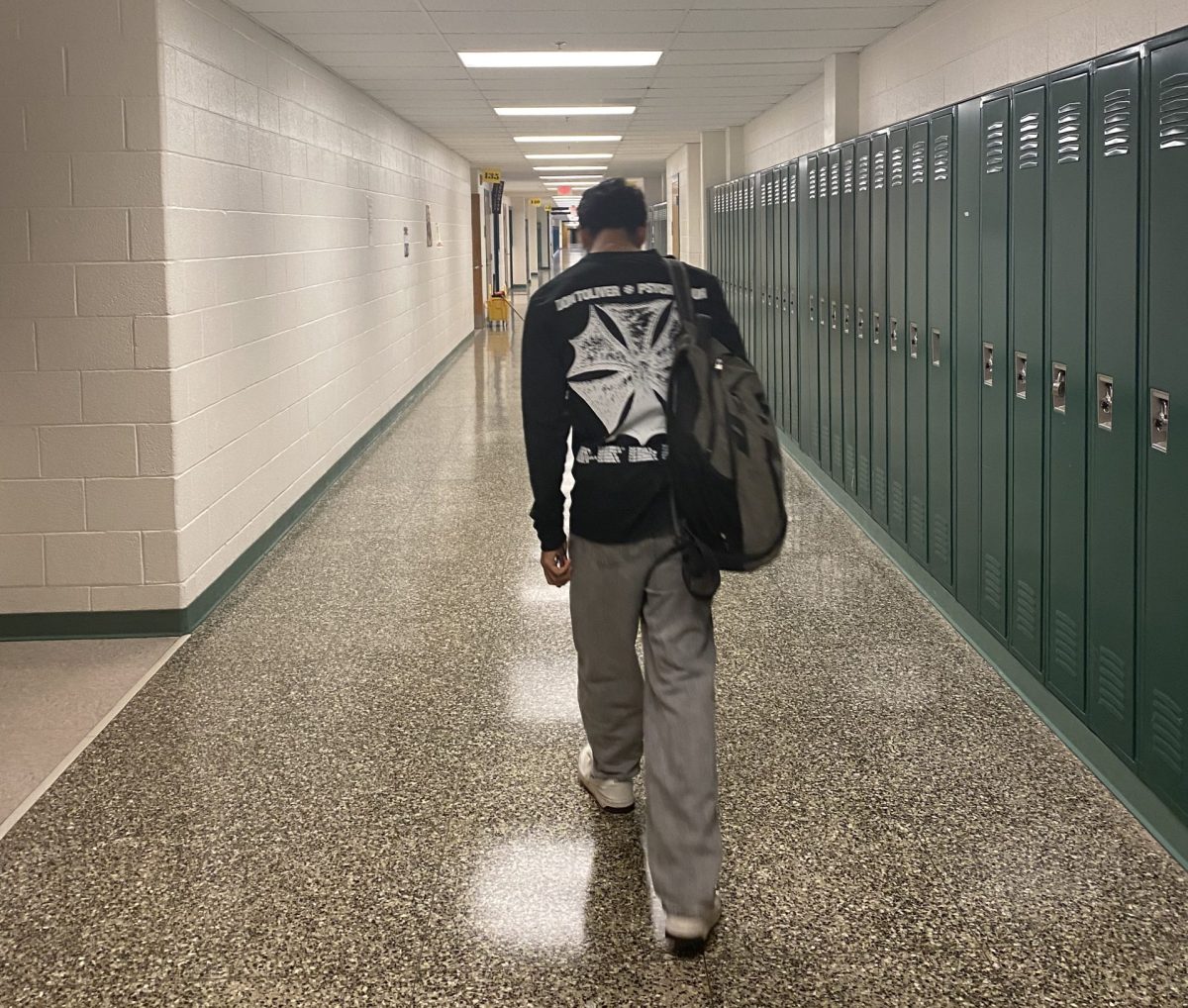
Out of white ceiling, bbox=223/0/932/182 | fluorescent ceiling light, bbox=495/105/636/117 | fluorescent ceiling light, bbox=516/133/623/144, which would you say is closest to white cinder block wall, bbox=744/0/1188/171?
white ceiling, bbox=223/0/932/182

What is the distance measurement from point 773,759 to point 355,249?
20.2ft

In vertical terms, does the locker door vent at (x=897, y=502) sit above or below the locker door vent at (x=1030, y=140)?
below

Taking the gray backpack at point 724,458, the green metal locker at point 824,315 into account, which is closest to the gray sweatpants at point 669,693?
the gray backpack at point 724,458

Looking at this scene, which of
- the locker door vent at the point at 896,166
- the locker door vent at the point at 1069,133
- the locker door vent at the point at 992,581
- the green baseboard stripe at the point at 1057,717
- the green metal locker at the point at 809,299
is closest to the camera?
the green baseboard stripe at the point at 1057,717

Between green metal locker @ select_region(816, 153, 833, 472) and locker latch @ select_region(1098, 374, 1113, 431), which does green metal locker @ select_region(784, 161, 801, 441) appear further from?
locker latch @ select_region(1098, 374, 1113, 431)

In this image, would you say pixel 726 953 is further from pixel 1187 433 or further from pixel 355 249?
pixel 355 249

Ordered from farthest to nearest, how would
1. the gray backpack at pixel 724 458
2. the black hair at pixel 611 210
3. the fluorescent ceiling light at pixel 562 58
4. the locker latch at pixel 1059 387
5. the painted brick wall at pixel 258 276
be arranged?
the fluorescent ceiling light at pixel 562 58
the painted brick wall at pixel 258 276
the locker latch at pixel 1059 387
the black hair at pixel 611 210
the gray backpack at pixel 724 458

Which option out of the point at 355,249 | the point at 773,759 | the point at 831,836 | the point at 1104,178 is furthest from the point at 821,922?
the point at 355,249

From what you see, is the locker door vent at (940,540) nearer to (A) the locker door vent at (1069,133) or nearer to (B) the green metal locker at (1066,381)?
(B) the green metal locker at (1066,381)

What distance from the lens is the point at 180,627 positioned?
15.8 ft

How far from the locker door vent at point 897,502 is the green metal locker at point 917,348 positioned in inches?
3.7

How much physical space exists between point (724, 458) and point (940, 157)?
2607 mm

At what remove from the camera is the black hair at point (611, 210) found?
8.90 ft

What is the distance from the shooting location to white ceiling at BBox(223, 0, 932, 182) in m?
5.93
